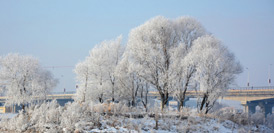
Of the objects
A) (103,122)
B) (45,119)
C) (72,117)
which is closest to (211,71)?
(103,122)

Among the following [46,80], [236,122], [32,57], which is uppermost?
[32,57]

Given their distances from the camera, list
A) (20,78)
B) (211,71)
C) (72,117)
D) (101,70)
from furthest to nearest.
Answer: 1. (20,78)
2. (101,70)
3. (211,71)
4. (72,117)

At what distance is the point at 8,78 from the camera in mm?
51438

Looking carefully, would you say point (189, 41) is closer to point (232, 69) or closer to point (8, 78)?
point (232, 69)

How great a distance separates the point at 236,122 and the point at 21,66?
35.9 m

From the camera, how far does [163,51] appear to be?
41.2 m

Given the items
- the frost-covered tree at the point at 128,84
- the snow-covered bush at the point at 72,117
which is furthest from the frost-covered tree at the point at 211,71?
the snow-covered bush at the point at 72,117

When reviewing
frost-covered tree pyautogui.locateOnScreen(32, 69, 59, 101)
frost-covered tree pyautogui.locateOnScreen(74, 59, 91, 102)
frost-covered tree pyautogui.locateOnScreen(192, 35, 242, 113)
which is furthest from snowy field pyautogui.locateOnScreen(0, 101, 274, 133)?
frost-covered tree pyautogui.locateOnScreen(32, 69, 59, 101)

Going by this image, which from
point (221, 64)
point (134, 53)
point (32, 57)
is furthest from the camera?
point (32, 57)

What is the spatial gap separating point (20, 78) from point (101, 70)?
1331 cm

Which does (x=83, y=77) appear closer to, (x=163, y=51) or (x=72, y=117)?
(x=163, y=51)

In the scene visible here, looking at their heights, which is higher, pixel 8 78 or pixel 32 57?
pixel 32 57

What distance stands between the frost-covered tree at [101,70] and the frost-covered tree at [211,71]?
15.2 meters

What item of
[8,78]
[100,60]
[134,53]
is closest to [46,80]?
[8,78]
